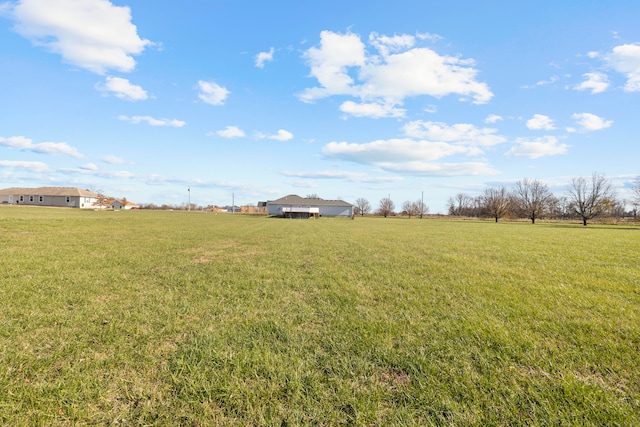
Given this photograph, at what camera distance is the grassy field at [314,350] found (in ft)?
7.82

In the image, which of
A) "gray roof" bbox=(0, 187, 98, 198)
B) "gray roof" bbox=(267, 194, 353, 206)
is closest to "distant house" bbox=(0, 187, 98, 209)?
"gray roof" bbox=(0, 187, 98, 198)

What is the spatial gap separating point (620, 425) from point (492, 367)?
96cm

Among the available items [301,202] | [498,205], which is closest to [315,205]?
[301,202]

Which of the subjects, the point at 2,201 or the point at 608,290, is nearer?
the point at 608,290

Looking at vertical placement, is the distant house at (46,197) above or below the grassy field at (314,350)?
above

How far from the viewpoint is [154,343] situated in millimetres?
3510

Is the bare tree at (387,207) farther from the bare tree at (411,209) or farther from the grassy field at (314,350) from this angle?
the grassy field at (314,350)

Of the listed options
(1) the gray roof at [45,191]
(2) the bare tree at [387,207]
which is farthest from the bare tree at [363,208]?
(1) the gray roof at [45,191]

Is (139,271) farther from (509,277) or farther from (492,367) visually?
(509,277)

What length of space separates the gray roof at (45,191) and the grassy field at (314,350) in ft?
290

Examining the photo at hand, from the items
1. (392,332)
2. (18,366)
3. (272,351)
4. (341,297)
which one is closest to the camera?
(18,366)

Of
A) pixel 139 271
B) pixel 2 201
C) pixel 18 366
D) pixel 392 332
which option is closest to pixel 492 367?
pixel 392 332

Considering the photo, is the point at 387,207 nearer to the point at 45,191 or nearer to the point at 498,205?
the point at 498,205

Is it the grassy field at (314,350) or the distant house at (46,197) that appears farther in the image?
the distant house at (46,197)
